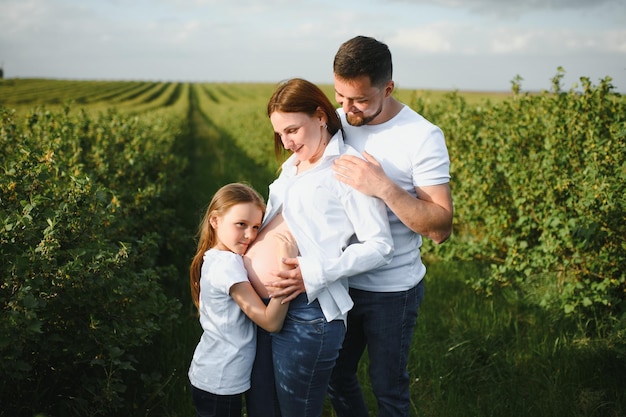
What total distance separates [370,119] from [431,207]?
0.49 metres

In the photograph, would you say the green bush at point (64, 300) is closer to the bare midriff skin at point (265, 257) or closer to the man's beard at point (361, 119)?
the bare midriff skin at point (265, 257)

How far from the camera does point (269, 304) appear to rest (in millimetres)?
2332

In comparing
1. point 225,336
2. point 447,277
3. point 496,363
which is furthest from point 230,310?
point 447,277

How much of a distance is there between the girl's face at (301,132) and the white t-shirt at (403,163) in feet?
0.83

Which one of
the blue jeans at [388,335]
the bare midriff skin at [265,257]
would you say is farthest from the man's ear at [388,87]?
the blue jeans at [388,335]

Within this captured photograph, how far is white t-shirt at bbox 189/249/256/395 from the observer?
2.43 metres

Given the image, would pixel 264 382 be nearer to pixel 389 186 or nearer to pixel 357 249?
pixel 357 249

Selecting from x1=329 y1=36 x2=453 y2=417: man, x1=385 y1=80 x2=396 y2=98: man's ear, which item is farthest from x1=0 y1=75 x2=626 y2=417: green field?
x1=385 y1=80 x2=396 y2=98: man's ear

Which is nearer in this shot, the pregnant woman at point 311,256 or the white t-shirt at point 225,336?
the pregnant woman at point 311,256

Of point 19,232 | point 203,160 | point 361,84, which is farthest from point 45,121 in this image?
point 203,160

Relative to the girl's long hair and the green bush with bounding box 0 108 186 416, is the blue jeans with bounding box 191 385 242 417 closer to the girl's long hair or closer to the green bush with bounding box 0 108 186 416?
the girl's long hair

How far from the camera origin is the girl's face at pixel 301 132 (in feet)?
7.94

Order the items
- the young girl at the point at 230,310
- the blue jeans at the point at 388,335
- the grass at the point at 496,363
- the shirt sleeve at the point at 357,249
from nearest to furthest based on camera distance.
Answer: the shirt sleeve at the point at 357,249 < the young girl at the point at 230,310 < the blue jeans at the point at 388,335 < the grass at the point at 496,363

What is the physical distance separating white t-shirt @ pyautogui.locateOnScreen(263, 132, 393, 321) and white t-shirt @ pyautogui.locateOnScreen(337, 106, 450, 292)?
0.22m
